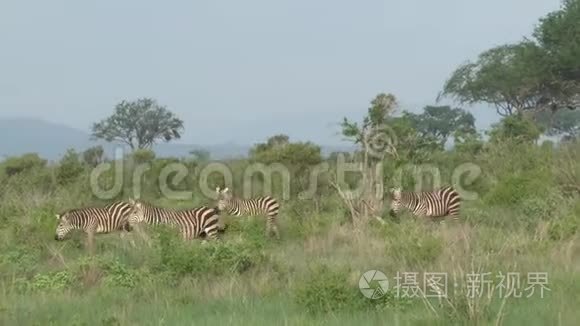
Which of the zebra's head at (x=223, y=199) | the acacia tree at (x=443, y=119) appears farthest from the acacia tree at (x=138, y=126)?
the zebra's head at (x=223, y=199)

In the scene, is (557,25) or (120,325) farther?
(557,25)

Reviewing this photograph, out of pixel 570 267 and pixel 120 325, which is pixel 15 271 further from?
pixel 570 267

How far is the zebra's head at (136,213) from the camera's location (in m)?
12.4

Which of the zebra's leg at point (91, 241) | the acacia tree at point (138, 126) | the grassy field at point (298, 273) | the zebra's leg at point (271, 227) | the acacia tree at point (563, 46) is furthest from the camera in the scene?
the acacia tree at point (138, 126)

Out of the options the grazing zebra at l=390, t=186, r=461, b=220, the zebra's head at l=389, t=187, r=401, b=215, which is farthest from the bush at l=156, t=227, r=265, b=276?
the grazing zebra at l=390, t=186, r=461, b=220

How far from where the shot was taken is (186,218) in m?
12.5

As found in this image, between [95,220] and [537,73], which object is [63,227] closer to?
[95,220]

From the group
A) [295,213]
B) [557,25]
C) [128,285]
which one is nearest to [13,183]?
[295,213]

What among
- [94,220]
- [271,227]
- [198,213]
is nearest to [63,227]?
[94,220]

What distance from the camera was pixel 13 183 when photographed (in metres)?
19.9

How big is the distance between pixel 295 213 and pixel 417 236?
570cm

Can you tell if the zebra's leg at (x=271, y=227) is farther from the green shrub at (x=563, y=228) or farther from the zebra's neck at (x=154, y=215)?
the green shrub at (x=563, y=228)

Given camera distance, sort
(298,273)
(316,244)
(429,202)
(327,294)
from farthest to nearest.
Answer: (429,202), (316,244), (298,273), (327,294)

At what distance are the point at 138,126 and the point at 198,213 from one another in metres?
40.8
